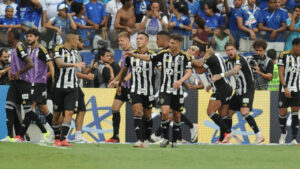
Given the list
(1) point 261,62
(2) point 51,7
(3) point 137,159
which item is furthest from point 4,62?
(3) point 137,159

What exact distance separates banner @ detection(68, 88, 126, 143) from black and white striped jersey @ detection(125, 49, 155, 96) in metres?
4.03

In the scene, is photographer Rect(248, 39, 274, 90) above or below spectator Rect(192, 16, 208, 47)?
below

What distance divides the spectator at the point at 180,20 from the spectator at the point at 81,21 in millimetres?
2165

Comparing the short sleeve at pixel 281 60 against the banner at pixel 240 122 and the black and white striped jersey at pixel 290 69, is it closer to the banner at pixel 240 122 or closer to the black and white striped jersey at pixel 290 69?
the black and white striped jersey at pixel 290 69

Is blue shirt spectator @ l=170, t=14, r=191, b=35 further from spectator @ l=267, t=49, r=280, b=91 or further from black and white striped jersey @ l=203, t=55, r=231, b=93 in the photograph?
black and white striped jersey @ l=203, t=55, r=231, b=93

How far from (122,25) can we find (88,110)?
2599 mm

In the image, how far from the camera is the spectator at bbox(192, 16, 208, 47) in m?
18.9

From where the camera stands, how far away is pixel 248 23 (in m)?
19.8

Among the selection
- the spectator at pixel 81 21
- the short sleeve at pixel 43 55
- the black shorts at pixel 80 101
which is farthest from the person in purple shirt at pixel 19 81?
the spectator at pixel 81 21

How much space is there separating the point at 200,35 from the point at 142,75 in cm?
504

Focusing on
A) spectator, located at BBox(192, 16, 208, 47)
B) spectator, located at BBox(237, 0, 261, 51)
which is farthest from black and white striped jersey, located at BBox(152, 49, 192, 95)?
spectator, located at BBox(237, 0, 261, 51)

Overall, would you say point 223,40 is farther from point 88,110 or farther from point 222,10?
point 88,110

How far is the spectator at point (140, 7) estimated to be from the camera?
19.8 m

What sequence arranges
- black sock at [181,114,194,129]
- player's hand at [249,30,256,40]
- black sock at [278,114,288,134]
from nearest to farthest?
1. black sock at [278,114,288,134]
2. black sock at [181,114,194,129]
3. player's hand at [249,30,256,40]
